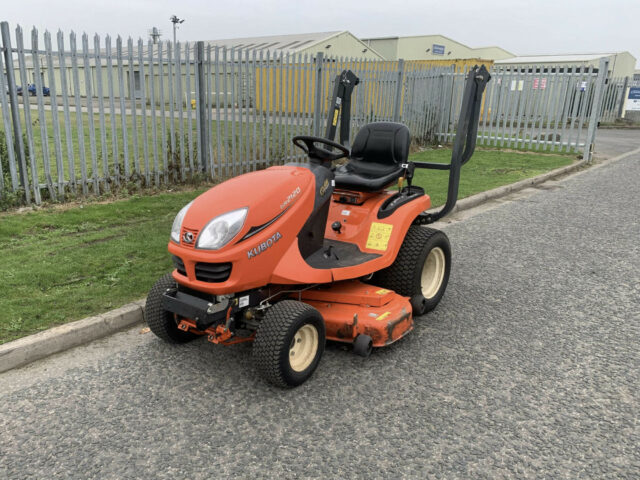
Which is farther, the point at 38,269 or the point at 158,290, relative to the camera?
the point at 38,269

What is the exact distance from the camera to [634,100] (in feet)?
89.4

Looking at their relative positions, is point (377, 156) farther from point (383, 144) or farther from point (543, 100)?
point (543, 100)

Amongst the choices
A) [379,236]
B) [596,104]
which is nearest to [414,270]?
[379,236]

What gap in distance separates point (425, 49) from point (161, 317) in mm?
46024

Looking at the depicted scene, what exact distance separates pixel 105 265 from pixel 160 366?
1739 mm

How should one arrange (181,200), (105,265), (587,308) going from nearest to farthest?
(587,308), (105,265), (181,200)

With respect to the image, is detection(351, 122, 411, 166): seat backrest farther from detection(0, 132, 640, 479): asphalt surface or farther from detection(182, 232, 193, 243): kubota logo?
detection(182, 232, 193, 243): kubota logo

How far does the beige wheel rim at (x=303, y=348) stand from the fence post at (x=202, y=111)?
5823 millimetres

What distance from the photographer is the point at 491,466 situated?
241 centimetres

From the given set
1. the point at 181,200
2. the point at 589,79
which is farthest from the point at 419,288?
the point at 589,79

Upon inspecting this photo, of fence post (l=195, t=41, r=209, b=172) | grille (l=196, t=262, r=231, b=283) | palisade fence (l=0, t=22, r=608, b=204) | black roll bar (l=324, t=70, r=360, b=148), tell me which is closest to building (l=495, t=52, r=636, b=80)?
palisade fence (l=0, t=22, r=608, b=204)

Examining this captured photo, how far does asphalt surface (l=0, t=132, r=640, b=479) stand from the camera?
2418mm

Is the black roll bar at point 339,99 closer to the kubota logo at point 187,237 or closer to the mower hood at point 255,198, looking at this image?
the mower hood at point 255,198

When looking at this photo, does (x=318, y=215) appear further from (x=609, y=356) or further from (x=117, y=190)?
(x=117, y=190)
